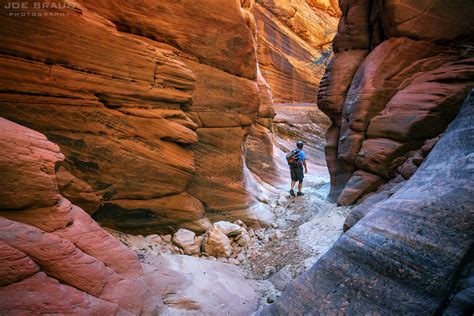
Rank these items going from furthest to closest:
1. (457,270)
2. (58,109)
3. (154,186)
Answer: (154,186), (58,109), (457,270)

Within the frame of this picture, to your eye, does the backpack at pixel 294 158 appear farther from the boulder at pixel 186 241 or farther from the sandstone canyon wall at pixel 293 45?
the sandstone canyon wall at pixel 293 45

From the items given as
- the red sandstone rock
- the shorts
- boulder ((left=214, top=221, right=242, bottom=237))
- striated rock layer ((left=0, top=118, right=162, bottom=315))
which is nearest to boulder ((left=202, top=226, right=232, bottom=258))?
boulder ((left=214, top=221, right=242, bottom=237))

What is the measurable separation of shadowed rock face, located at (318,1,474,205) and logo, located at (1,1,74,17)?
8.05 meters

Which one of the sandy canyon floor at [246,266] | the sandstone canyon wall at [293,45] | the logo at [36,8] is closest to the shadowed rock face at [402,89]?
the sandy canyon floor at [246,266]

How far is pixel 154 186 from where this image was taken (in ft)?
21.3

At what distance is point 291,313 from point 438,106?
19.9 feet

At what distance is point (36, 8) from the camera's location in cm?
494

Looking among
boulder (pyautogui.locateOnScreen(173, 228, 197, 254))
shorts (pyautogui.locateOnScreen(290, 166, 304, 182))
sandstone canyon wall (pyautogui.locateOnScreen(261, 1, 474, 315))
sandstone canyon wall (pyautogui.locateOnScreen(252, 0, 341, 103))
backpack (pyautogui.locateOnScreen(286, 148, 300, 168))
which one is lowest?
boulder (pyautogui.locateOnScreen(173, 228, 197, 254))

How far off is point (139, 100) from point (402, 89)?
7.38 metres

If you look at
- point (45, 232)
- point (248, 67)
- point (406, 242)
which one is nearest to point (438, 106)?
point (406, 242)

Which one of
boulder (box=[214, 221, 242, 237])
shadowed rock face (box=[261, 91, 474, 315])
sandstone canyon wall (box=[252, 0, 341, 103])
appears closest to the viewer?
shadowed rock face (box=[261, 91, 474, 315])

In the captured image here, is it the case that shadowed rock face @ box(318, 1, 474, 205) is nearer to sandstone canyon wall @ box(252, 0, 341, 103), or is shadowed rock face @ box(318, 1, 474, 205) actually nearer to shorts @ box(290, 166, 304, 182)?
shorts @ box(290, 166, 304, 182)

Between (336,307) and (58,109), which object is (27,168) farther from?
(336,307)

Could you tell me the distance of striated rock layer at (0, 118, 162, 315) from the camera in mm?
2494
